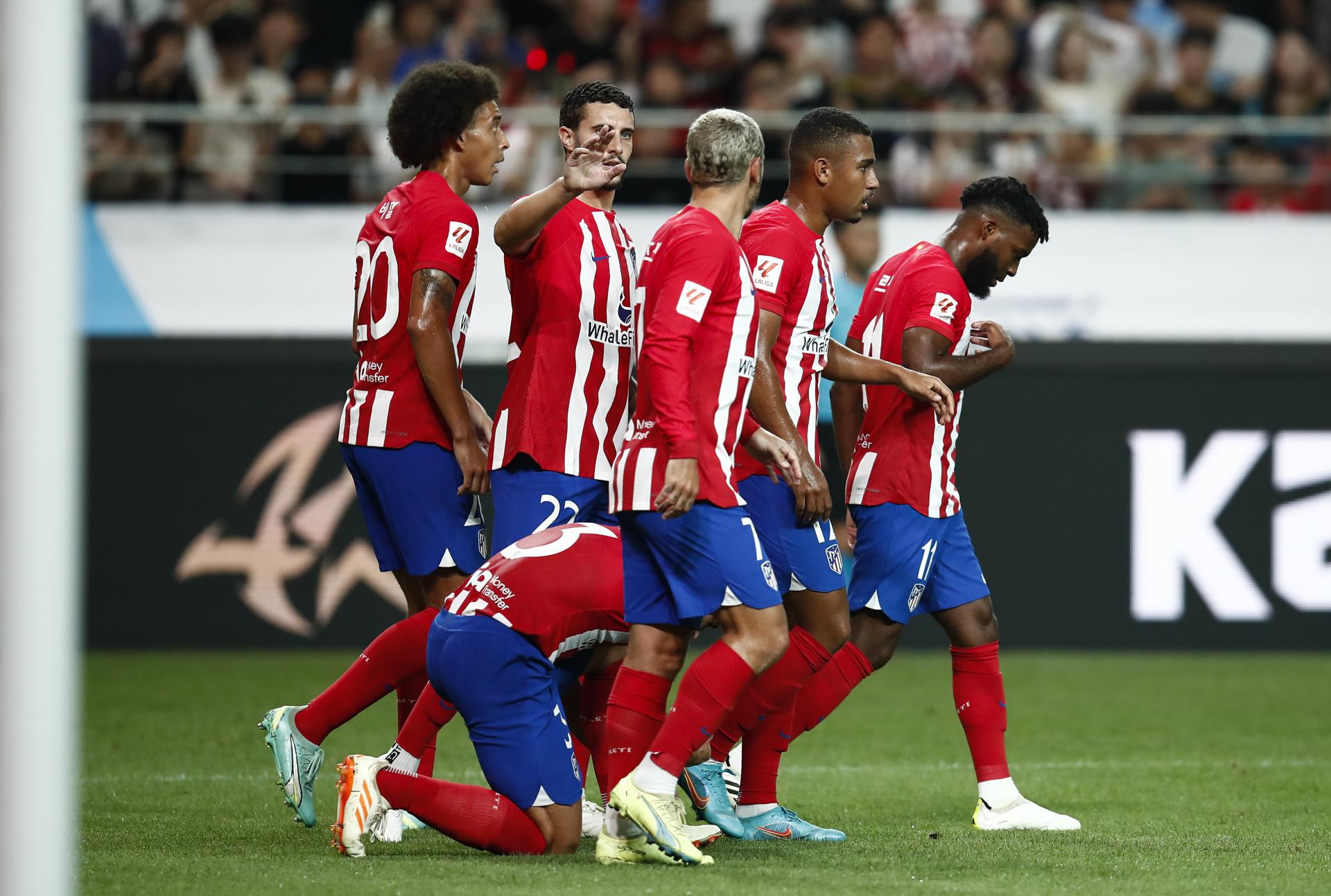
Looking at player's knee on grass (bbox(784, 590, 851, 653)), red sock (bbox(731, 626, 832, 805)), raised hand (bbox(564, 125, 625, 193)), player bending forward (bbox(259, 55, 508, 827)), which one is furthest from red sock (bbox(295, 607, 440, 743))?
raised hand (bbox(564, 125, 625, 193))

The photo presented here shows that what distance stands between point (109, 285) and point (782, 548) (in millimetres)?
7104

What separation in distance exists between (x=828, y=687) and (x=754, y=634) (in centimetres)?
102

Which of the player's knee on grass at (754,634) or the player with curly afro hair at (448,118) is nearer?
the player's knee on grass at (754,634)

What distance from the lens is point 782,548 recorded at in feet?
18.1

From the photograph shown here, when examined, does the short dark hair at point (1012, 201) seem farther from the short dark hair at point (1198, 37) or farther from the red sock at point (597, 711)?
the short dark hair at point (1198, 37)

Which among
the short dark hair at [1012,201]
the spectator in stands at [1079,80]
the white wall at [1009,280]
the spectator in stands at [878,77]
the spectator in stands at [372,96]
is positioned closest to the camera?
the short dark hair at [1012,201]

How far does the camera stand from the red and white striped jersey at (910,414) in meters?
5.98

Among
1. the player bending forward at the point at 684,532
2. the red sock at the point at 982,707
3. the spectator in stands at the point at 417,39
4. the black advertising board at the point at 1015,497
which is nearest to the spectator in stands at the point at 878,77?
the black advertising board at the point at 1015,497

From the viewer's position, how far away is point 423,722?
555cm

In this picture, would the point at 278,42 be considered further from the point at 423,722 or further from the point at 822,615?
the point at 822,615

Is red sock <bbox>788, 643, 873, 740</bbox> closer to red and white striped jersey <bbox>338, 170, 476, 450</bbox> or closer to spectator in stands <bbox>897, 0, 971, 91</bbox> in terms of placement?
red and white striped jersey <bbox>338, 170, 476, 450</bbox>

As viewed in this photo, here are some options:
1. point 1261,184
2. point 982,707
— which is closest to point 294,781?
point 982,707

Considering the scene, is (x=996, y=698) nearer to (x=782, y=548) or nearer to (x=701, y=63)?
(x=782, y=548)

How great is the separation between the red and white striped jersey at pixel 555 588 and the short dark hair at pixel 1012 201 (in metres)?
1.98
